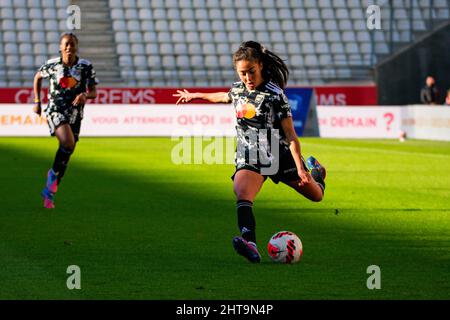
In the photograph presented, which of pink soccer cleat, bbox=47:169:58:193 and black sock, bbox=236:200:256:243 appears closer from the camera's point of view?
black sock, bbox=236:200:256:243

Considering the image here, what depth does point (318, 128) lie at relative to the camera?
117 feet

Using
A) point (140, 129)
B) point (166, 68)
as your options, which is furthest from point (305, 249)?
point (166, 68)

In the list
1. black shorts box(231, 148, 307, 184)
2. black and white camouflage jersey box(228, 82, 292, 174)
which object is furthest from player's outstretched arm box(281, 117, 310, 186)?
black shorts box(231, 148, 307, 184)

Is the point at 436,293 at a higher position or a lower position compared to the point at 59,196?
lower

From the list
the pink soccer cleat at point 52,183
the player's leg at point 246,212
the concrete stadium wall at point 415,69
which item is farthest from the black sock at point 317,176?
the concrete stadium wall at point 415,69

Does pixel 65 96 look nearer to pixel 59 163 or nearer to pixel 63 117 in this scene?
pixel 63 117

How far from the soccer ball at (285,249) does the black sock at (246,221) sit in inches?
7.3

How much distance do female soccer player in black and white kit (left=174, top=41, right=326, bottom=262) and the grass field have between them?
687 millimetres

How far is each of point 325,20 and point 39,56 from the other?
11.2 m

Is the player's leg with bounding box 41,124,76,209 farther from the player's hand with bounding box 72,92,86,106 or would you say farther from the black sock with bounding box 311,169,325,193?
the black sock with bounding box 311,169,325,193

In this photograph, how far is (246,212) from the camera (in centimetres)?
985

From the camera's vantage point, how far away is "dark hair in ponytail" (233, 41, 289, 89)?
9.84 meters

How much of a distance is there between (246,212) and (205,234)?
205 cm
